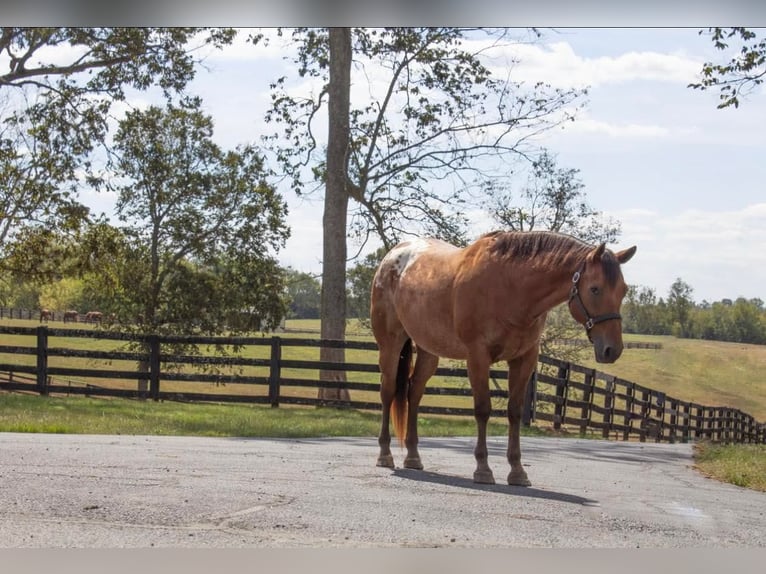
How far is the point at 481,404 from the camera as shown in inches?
245

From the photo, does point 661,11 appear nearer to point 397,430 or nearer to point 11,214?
point 397,430

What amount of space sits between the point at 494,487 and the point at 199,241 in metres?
16.4

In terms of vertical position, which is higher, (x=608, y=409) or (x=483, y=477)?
(x=483, y=477)

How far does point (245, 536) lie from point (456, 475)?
2633 millimetres

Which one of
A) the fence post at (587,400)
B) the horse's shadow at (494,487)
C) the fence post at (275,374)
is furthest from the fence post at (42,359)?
the horse's shadow at (494,487)

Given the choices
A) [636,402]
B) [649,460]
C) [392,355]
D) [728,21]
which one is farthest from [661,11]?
[636,402]

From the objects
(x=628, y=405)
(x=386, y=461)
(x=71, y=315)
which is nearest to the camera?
(x=386, y=461)

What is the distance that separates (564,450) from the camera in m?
10.4

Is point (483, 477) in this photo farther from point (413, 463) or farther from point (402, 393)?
point (402, 393)

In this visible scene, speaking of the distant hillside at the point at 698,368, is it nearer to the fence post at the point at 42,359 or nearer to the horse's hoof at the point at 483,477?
the horse's hoof at the point at 483,477

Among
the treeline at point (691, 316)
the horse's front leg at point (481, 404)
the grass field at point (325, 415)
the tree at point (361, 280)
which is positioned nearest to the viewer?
the horse's front leg at point (481, 404)

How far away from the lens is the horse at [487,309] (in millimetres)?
5648

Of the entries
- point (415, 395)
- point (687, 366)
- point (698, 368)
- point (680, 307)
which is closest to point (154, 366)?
point (680, 307)

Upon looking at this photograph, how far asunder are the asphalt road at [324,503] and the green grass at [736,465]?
363 millimetres
